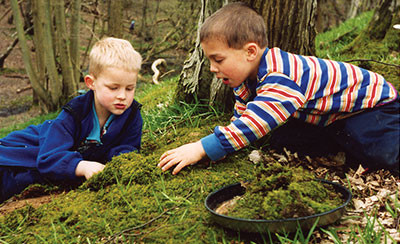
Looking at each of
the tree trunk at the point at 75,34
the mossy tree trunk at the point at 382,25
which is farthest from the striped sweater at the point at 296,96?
the tree trunk at the point at 75,34

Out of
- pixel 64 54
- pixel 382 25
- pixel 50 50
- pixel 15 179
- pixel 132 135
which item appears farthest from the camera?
pixel 64 54

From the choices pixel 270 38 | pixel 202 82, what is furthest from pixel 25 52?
pixel 270 38

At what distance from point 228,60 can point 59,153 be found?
4.79 ft

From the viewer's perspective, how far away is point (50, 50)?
10141 mm

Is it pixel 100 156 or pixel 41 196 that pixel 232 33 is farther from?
pixel 41 196

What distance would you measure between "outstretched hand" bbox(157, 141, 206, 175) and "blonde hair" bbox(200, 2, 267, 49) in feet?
2.54

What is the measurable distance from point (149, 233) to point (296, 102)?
1288 mm

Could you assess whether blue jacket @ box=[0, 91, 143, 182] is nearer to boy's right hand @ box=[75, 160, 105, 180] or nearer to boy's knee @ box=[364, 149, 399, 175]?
boy's right hand @ box=[75, 160, 105, 180]

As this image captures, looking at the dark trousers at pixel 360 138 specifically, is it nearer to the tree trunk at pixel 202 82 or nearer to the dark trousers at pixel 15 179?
the tree trunk at pixel 202 82

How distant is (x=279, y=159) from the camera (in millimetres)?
2844

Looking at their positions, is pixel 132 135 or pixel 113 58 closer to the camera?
pixel 113 58

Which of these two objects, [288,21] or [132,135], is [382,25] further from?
[132,135]

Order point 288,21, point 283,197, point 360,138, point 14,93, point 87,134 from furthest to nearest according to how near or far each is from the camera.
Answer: point 14,93, point 288,21, point 87,134, point 360,138, point 283,197

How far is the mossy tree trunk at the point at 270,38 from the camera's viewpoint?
10.6ft
